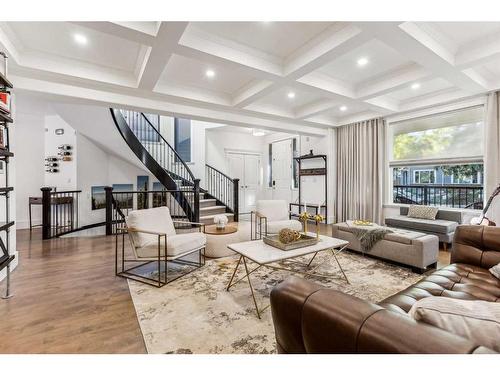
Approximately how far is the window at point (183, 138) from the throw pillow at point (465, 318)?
7432 millimetres

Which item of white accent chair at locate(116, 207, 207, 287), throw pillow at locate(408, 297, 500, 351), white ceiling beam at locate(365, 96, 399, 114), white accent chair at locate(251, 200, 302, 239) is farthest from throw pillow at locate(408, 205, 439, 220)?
throw pillow at locate(408, 297, 500, 351)

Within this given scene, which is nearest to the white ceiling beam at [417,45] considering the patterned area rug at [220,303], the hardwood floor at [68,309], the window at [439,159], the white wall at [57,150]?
the window at [439,159]

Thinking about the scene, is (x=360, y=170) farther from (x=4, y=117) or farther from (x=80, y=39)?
(x=4, y=117)

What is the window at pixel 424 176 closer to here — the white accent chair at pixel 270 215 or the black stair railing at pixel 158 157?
the white accent chair at pixel 270 215

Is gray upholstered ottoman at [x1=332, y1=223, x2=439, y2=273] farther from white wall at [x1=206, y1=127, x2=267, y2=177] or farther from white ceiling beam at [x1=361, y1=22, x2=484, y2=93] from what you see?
white wall at [x1=206, y1=127, x2=267, y2=177]

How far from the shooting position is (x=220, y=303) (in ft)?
7.64

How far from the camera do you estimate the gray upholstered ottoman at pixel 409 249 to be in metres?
3.00

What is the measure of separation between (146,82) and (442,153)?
17.8ft

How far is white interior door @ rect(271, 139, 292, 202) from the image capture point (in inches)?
314

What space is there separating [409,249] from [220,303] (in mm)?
2418

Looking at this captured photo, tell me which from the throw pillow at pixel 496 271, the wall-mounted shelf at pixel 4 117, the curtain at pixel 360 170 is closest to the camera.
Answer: the throw pillow at pixel 496 271

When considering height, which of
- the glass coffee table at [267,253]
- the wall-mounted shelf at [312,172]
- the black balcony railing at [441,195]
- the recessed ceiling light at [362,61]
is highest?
the recessed ceiling light at [362,61]
